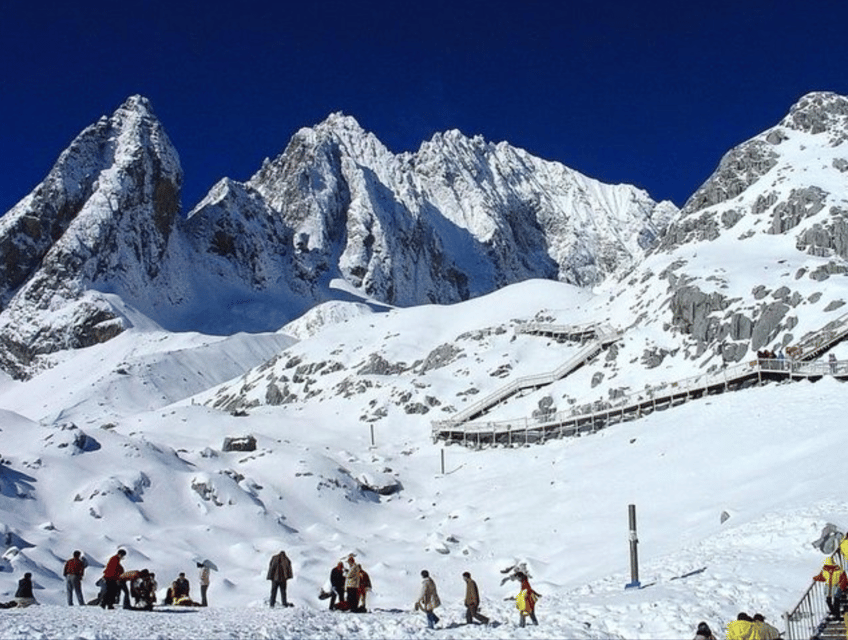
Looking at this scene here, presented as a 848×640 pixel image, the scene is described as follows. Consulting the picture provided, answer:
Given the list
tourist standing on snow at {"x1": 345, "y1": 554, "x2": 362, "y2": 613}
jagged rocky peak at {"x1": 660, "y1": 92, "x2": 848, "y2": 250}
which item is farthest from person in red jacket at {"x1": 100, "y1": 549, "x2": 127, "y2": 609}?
jagged rocky peak at {"x1": 660, "y1": 92, "x2": 848, "y2": 250}

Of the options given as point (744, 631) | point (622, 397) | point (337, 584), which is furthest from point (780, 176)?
point (744, 631)

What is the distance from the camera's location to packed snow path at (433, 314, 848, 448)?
178ft

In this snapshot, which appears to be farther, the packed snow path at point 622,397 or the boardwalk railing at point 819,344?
the boardwalk railing at point 819,344

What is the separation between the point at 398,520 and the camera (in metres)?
54.1

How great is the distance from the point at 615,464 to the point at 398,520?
1300 cm

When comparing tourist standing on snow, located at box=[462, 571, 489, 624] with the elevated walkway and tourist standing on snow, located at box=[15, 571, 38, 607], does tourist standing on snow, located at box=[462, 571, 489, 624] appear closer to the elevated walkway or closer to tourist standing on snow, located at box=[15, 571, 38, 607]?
tourist standing on snow, located at box=[15, 571, 38, 607]

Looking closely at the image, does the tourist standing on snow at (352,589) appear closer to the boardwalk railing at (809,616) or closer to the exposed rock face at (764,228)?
the boardwalk railing at (809,616)

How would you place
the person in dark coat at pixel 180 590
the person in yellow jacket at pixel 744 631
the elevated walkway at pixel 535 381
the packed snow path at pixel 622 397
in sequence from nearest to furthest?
the person in yellow jacket at pixel 744 631 → the person in dark coat at pixel 180 590 → the packed snow path at pixel 622 397 → the elevated walkway at pixel 535 381

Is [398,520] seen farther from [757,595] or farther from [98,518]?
[757,595]

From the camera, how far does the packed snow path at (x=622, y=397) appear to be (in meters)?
54.4

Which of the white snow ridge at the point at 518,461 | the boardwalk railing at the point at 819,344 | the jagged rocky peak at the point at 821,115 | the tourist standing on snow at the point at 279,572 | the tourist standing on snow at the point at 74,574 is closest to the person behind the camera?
the white snow ridge at the point at 518,461

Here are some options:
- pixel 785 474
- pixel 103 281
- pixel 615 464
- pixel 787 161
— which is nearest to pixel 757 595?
pixel 785 474

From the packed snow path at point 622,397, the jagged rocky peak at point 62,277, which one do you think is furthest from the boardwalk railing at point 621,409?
the jagged rocky peak at point 62,277

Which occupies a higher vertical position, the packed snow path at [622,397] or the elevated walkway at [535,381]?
the elevated walkway at [535,381]
